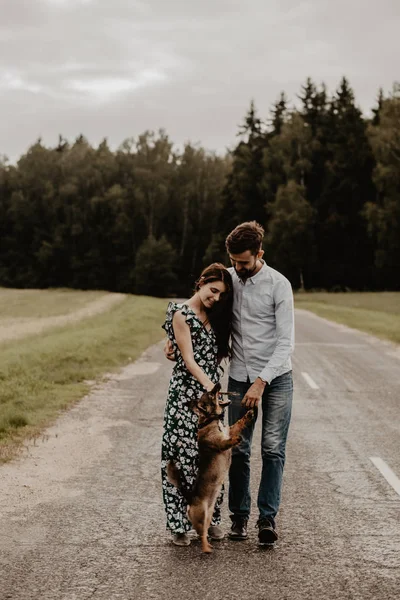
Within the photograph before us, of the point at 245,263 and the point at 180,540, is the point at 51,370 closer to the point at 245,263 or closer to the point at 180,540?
the point at 180,540

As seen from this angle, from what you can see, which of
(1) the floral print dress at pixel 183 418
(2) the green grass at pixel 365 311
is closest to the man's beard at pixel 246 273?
(1) the floral print dress at pixel 183 418

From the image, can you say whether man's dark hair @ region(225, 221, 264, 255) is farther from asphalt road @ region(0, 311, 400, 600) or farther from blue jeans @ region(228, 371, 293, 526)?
asphalt road @ region(0, 311, 400, 600)

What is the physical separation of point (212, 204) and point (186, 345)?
81758 mm

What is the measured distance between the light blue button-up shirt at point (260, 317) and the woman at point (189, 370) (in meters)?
0.11

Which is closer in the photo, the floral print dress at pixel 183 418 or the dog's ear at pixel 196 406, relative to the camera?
the dog's ear at pixel 196 406

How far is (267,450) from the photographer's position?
522 centimetres

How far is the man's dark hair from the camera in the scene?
5.00 meters

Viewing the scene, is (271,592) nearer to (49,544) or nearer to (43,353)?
(49,544)

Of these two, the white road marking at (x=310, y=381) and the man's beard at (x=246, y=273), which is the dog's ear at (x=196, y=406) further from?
the white road marking at (x=310, y=381)

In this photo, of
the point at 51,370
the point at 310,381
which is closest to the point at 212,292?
the point at 310,381

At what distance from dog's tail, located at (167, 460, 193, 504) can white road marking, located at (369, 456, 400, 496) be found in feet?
7.46

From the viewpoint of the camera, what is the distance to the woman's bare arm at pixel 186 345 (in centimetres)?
499

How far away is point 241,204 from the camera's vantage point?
75.4 metres

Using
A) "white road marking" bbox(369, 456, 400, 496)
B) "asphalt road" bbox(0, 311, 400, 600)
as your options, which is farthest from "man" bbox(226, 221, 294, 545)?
"white road marking" bbox(369, 456, 400, 496)
